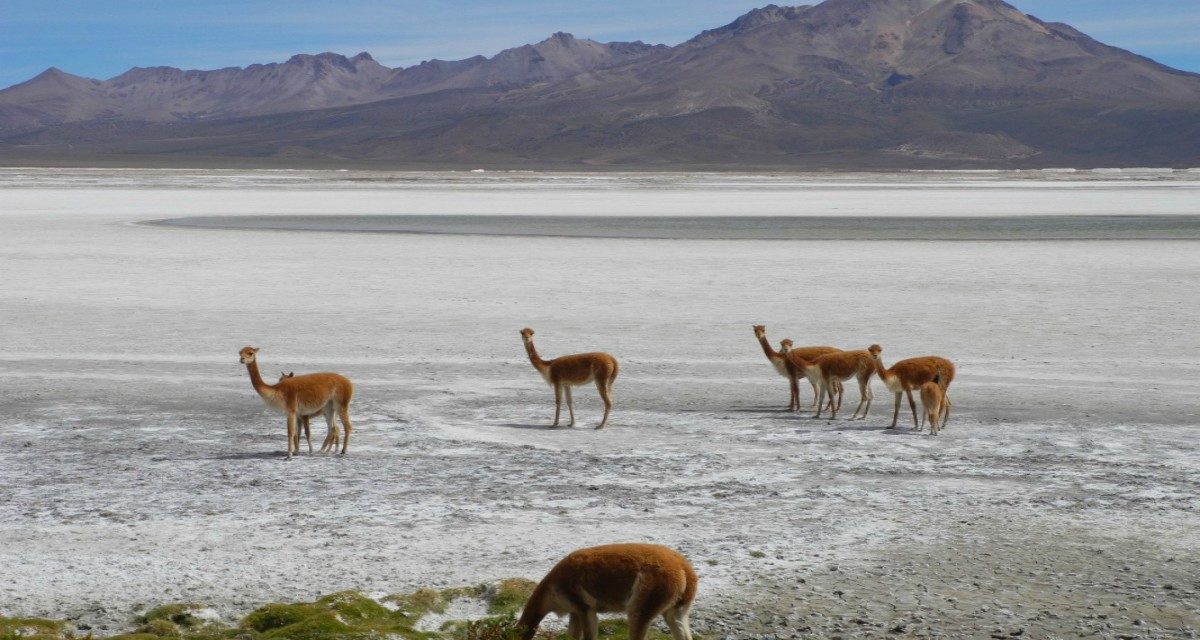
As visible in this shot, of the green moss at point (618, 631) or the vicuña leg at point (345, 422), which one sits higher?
the vicuña leg at point (345, 422)

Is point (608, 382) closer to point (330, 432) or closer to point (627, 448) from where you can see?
point (627, 448)

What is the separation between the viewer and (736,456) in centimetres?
970

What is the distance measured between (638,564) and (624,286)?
1602 cm

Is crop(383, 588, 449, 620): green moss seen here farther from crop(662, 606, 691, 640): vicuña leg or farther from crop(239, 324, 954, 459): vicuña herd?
crop(239, 324, 954, 459): vicuña herd

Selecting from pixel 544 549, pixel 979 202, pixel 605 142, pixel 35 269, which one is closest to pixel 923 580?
pixel 544 549

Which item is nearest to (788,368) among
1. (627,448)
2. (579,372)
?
(579,372)

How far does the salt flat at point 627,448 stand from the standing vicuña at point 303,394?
337 mm

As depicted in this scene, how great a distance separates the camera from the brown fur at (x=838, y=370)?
11.0 meters

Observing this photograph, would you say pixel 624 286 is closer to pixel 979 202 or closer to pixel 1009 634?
pixel 1009 634

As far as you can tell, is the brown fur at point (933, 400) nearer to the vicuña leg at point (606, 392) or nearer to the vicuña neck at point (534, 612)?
the vicuña leg at point (606, 392)

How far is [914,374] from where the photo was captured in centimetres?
1073

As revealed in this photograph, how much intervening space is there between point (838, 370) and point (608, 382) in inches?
80.4

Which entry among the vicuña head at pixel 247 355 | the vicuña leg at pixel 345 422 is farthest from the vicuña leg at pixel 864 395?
the vicuña head at pixel 247 355

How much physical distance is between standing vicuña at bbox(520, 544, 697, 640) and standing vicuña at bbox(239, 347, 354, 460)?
15.5 feet
